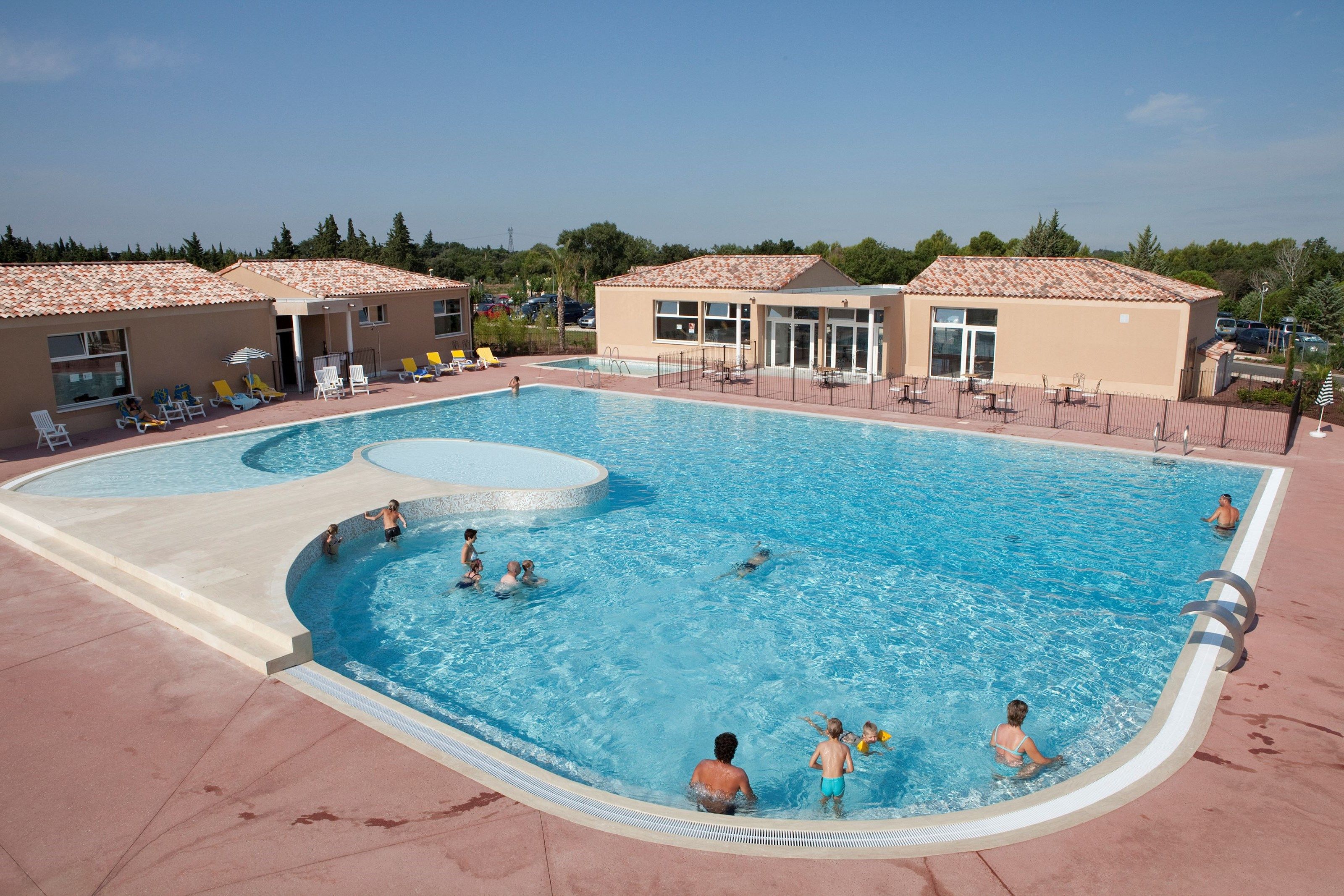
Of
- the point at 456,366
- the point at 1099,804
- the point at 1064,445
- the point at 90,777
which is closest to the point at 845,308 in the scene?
the point at 1064,445

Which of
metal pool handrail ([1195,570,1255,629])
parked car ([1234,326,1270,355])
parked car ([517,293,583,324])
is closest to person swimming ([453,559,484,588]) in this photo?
metal pool handrail ([1195,570,1255,629])

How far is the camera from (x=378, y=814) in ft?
20.9

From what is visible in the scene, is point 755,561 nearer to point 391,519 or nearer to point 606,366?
point 391,519

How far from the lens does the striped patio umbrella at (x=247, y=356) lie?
24031mm

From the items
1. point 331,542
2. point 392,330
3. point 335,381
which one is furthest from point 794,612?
point 392,330

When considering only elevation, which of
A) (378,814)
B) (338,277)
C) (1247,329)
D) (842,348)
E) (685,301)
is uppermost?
(338,277)

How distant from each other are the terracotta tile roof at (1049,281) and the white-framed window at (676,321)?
831 centimetres

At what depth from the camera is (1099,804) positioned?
6.71 meters

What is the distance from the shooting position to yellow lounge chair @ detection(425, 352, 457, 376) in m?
31.3

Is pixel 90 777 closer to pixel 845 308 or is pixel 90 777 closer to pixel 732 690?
pixel 732 690

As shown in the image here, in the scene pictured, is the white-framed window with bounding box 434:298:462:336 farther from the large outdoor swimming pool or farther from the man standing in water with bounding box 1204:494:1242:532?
the man standing in water with bounding box 1204:494:1242:532

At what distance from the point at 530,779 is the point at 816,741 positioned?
3.29 metres

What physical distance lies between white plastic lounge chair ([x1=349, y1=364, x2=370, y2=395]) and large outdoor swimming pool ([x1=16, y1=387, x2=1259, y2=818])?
7.80m

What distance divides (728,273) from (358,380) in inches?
566
